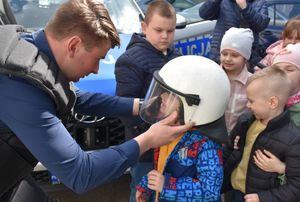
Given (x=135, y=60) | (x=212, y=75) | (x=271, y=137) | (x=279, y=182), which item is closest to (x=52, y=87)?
(x=212, y=75)

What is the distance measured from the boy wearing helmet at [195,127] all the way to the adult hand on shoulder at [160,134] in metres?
0.05

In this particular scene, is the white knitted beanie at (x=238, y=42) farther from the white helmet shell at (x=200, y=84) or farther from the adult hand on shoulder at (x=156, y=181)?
the adult hand on shoulder at (x=156, y=181)

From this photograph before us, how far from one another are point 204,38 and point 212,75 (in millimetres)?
2537

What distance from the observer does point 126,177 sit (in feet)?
10.9

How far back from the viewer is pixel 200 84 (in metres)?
1.80

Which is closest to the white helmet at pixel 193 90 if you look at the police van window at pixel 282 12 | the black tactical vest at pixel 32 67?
the black tactical vest at pixel 32 67

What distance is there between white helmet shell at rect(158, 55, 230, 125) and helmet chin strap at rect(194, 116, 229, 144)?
0.10 ft

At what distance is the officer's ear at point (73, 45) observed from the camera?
1.67 meters

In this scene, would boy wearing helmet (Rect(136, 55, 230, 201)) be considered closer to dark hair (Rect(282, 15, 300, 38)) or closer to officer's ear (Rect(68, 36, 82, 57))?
officer's ear (Rect(68, 36, 82, 57))

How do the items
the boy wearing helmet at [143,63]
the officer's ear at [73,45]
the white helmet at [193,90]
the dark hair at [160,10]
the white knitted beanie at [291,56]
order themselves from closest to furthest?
the officer's ear at [73,45], the white helmet at [193,90], the white knitted beanie at [291,56], the boy wearing helmet at [143,63], the dark hair at [160,10]

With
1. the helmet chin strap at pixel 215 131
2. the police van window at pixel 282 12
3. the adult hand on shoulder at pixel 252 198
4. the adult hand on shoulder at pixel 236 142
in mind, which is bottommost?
the police van window at pixel 282 12

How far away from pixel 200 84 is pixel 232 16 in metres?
1.81

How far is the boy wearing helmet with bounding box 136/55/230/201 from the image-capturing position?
1814mm

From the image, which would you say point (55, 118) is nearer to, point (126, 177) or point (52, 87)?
point (52, 87)
